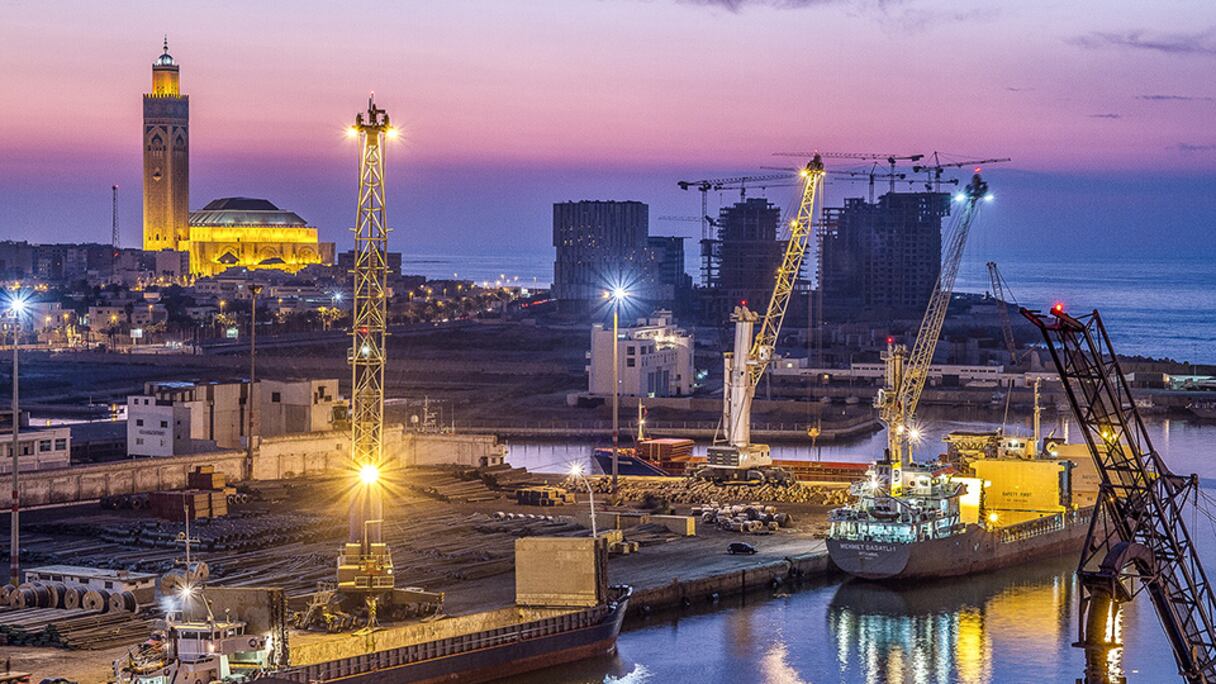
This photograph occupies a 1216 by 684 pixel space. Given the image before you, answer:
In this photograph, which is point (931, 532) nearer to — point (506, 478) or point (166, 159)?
point (506, 478)

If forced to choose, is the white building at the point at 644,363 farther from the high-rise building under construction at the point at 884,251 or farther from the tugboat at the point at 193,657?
the high-rise building under construction at the point at 884,251

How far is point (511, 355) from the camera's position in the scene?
266 feet

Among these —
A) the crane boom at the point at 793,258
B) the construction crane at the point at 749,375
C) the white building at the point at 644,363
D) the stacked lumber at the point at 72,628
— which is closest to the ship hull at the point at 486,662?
the stacked lumber at the point at 72,628

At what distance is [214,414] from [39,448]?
4.01 meters

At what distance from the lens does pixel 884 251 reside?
13225cm

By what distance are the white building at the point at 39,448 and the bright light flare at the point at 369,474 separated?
38.1ft

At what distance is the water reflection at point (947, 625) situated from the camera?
23.7m

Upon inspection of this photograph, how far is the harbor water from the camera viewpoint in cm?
2286

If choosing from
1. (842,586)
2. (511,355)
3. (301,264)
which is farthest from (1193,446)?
(301,264)

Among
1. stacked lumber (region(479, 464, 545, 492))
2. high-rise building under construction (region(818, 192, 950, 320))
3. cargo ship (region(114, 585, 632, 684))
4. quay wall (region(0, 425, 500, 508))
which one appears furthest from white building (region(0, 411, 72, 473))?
high-rise building under construction (region(818, 192, 950, 320))

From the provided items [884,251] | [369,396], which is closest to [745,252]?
[884,251]

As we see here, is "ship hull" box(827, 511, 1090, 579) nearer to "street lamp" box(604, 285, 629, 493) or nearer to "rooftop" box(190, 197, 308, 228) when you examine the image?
"street lamp" box(604, 285, 629, 493)

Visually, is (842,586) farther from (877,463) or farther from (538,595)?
(538,595)

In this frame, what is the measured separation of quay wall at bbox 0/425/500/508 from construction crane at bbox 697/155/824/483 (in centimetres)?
466
